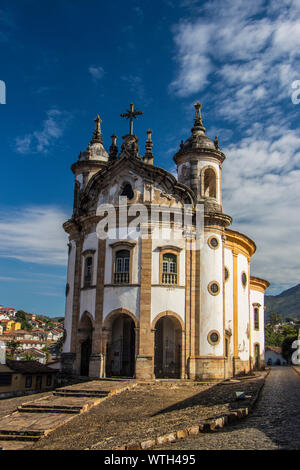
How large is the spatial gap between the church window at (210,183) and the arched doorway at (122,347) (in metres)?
8.16

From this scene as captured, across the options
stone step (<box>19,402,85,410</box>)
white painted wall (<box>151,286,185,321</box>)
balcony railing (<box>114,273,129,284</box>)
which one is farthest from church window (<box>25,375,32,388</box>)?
stone step (<box>19,402,85,410</box>)

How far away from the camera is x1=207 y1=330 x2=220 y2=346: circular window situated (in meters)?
22.7

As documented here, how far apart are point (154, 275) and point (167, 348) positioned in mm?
4000

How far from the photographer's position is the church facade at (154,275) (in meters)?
22.6

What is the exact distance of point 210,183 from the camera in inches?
1027

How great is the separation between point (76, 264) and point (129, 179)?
5.97 meters

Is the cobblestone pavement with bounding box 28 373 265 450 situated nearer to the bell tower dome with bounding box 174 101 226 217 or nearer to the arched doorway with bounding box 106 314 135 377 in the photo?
the arched doorway with bounding box 106 314 135 377

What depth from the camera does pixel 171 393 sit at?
18.8m

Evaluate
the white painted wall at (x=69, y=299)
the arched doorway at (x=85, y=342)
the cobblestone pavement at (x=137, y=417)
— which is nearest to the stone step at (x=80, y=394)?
the cobblestone pavement at (x=137, y=417)

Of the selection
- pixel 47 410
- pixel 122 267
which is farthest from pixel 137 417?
pixel 122 267

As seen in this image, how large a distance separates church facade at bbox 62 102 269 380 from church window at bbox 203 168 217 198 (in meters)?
0.06

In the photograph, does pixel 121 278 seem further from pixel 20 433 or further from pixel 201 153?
pixel 20 433
